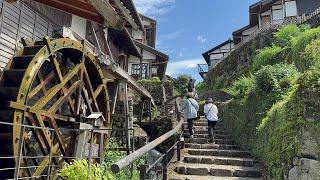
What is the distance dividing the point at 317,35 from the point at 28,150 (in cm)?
1342

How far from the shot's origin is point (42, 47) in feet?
25.5

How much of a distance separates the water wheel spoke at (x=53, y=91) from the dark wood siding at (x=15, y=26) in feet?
3.93

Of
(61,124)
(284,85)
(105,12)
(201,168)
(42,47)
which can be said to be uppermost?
(105,12)

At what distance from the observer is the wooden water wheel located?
6926 mm

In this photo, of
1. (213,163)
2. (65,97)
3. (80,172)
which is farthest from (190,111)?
(80,172)

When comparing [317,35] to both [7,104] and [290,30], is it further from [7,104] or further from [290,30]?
[7,104]

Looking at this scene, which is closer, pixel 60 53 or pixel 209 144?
pixel 60 53

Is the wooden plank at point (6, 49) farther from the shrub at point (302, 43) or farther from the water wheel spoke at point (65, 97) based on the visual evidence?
the shrub at point (302, 43)

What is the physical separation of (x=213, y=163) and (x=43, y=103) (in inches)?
169

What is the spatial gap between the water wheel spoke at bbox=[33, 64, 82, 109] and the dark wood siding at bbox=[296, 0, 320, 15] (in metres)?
27.6

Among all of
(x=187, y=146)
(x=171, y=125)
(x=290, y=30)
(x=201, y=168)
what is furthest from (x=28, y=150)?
(x=290, y=30)

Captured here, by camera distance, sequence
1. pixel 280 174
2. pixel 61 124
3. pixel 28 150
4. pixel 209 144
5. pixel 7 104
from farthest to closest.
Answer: pixel 209 144, pixel 61 124, pixel 28 150, pixel 7 104, pixel 280 174

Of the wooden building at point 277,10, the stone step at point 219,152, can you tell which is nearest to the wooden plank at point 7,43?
the stone step at point 219,152

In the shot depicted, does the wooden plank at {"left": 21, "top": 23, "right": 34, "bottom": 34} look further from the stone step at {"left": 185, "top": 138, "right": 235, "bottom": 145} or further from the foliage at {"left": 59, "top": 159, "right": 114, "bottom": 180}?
the stone step at {"left": 185, "top": 138, "right": 235, "bottom": 145}
